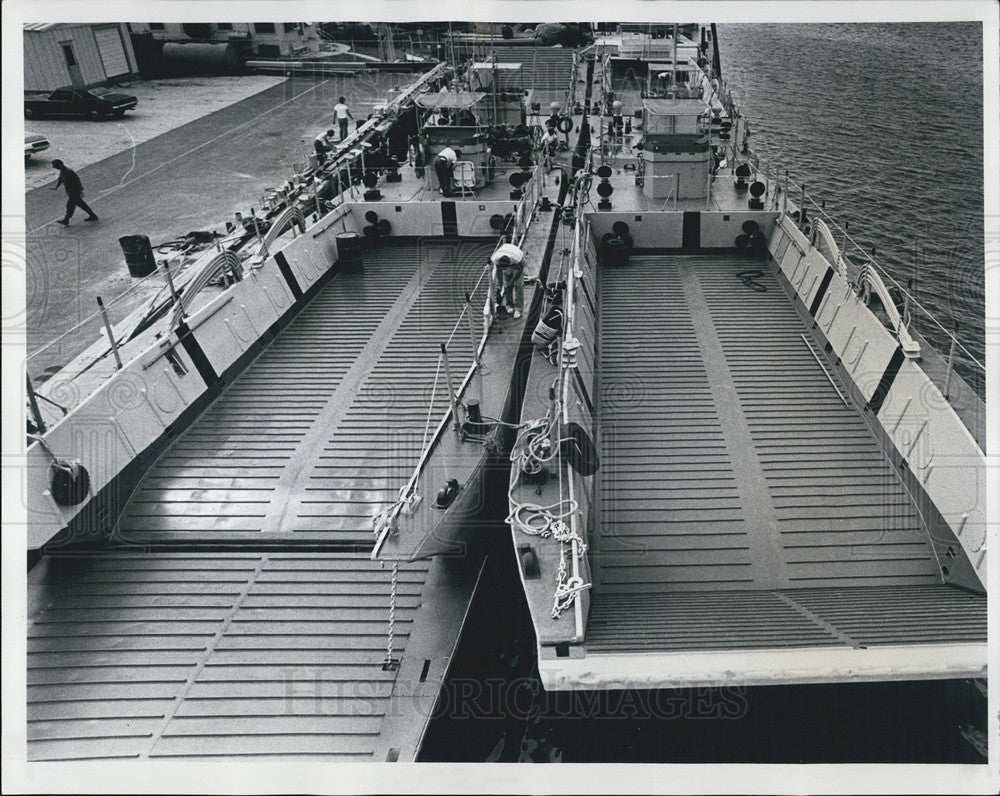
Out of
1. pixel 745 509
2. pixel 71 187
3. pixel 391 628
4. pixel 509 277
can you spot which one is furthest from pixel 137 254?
pixel 745 509

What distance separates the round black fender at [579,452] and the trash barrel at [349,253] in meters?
6.68

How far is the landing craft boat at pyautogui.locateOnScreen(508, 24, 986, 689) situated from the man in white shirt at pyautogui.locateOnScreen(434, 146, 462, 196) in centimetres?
270

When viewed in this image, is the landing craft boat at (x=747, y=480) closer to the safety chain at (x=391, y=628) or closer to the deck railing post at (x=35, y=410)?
the safety chain at (x=391, y=628)

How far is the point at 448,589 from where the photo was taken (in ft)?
19.5

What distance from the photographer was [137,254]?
45.5 feet

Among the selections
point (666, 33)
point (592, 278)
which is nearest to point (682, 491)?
point (592, 278)

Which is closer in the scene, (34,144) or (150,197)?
(150,197)

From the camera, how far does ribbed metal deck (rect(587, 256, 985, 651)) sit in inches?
200

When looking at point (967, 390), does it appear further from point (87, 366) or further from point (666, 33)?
point (666, 33)

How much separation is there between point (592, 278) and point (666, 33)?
21308 millimetres

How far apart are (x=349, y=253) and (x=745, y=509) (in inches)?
294

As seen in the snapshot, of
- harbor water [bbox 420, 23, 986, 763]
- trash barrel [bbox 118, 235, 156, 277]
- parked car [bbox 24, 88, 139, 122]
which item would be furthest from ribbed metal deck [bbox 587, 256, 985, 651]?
parked car [bbox 24, 88, 139, 122]

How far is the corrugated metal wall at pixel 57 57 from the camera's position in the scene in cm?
2380

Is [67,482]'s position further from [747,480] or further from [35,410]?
[747,480]
